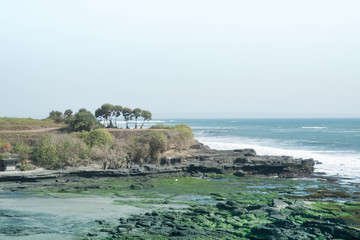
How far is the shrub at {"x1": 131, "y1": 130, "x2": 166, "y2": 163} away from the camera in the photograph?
37.0 meters

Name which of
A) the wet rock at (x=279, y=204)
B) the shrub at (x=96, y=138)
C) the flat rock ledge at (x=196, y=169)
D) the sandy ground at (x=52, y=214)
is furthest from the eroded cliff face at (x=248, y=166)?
the sandy ground at (x=52, y=214)

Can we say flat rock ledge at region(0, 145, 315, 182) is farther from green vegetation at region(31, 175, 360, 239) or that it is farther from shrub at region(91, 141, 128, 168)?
green vegetation at region(31, 175, 360, 239)

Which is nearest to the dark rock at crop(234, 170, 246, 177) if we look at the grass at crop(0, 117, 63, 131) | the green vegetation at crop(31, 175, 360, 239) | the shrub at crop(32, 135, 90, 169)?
the green vegetation at crop(31, 175, 360, 239)

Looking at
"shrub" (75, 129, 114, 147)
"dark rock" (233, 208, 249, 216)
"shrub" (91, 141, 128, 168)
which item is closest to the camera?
"dark rock" (233, 208, 249, 216)

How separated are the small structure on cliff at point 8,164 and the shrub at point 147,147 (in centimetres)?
1166

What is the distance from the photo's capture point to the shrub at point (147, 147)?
1457 inches

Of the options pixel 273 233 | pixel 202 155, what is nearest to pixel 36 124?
pixel 202 155

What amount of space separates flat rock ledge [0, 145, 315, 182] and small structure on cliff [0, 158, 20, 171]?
6.78 feet

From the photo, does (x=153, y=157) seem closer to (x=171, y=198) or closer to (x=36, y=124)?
(x=171, y=198)

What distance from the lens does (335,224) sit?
16.1 meters

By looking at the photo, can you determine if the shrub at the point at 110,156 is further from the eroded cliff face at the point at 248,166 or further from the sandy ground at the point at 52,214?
the sandy ground at the point at 52,214

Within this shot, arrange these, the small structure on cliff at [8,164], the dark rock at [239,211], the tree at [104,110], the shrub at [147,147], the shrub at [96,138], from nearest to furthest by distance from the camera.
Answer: the dark rock at [239,211]
the small structure on cliff at [8,164]
the shrub at [96,138]
the shrub at [147,147]
the tree at [104,110]

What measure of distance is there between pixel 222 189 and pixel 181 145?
2053 cm

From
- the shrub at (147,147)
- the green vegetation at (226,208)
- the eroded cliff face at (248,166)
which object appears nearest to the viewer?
the green vegetation at (226,208)
